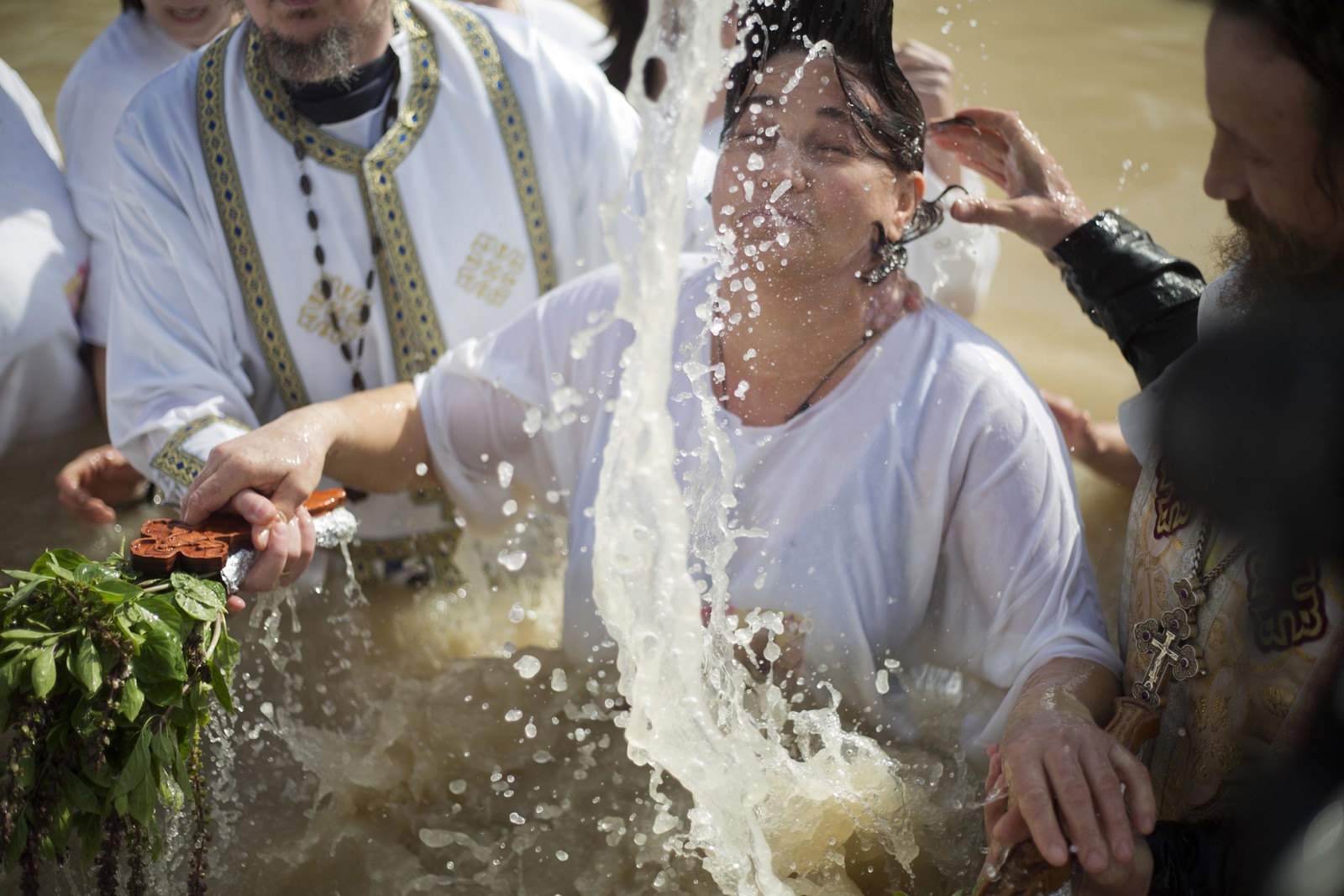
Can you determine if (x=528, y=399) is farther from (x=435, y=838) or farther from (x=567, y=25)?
(x=567, y=25)

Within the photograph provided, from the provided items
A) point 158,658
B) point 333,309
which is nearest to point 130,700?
point 158,658

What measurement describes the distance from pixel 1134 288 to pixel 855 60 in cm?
78

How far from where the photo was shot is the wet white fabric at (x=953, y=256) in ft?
11.9

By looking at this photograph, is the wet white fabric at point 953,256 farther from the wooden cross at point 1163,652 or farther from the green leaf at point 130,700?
the green leaf at point 130,700

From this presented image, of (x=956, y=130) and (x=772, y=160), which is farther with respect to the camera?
(x=956, y=130)

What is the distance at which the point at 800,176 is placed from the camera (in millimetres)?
2305

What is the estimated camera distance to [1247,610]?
187 centimetres

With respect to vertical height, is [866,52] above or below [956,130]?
above

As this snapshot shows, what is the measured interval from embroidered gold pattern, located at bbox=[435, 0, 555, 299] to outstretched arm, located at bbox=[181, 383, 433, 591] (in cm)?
63

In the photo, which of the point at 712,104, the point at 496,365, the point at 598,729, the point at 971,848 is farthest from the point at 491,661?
the point at 712,104

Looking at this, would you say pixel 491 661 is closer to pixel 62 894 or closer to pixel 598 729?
pixel 598 729

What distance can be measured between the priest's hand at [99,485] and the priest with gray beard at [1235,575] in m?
2.62

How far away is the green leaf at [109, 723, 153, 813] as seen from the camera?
6.27ft

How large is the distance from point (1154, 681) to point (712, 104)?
2493 millimetres
